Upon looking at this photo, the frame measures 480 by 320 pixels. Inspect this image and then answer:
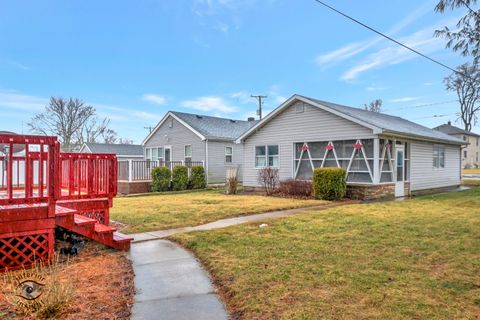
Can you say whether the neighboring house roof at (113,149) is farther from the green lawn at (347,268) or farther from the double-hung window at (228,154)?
the green lawn at (347,268)

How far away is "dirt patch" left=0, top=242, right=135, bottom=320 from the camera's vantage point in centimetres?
327

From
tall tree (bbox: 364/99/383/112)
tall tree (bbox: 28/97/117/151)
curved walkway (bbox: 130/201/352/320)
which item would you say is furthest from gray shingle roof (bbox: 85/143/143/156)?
tall tree (bbox: 364/99/383/112)

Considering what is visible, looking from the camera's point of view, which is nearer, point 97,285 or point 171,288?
point 171,288

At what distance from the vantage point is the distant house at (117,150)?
30359 mm

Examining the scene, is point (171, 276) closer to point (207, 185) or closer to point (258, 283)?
point (258, 283)

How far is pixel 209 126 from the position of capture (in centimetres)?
2277

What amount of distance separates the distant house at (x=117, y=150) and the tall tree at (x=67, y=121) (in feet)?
17.7

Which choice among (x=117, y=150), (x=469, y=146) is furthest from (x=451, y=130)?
(x=117, y=150)

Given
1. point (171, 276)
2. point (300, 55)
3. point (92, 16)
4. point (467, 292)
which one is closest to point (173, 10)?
point (92, 16)

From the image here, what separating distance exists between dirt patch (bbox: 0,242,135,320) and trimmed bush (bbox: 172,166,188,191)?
1249 centimetres

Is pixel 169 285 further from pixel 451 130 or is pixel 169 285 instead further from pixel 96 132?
pixel 451 130

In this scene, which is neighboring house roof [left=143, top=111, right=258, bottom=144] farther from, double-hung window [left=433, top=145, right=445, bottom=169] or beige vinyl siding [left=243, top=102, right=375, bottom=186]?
double-hung window [left=433, top=145, right=445, bottom=169]

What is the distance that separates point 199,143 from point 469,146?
51107 millimetres

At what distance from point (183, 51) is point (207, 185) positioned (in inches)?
307
